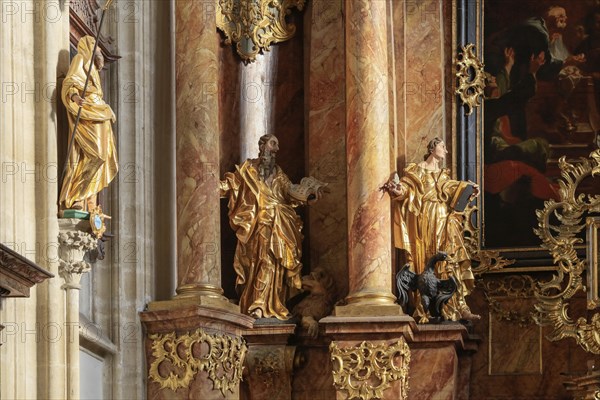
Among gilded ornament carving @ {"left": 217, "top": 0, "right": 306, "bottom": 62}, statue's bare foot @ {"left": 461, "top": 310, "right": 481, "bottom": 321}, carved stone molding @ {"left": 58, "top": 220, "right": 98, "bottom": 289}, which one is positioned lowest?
statue's bare foot @ {"left": 461, "top": 310, "right": 481, "bottom": 321}

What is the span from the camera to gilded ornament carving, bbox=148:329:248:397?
20953 mm

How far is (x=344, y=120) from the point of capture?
2302 cm

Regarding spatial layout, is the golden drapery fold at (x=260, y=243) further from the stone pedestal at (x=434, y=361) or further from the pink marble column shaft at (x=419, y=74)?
the pink marble column shaft at (x=419, y=74)

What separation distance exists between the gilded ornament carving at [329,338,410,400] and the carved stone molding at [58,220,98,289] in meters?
3.65

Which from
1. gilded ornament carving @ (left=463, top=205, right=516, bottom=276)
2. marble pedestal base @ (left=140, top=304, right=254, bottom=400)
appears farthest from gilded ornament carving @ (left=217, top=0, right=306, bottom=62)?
marble pedestal base @ (left=140, top=304, right=254, bottom=400)

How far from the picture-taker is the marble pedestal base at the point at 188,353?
20.9m

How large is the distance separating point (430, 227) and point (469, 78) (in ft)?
7.19

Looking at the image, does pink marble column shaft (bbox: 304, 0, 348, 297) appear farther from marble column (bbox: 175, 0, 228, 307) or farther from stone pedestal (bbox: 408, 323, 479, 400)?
marble column (bbox: 175, 0, 228, 307)

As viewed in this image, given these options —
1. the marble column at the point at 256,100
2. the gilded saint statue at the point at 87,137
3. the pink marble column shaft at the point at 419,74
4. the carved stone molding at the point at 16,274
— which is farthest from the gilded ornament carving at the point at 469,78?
the carved stone molding at the point at 16,274

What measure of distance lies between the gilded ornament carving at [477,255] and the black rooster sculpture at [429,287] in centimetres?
101

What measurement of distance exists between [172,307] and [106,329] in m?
0.71

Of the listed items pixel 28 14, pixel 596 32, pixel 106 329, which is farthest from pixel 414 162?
pixel 28 14

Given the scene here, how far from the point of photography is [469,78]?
23.9 m

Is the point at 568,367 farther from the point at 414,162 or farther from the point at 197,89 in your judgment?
the point at 197,89
